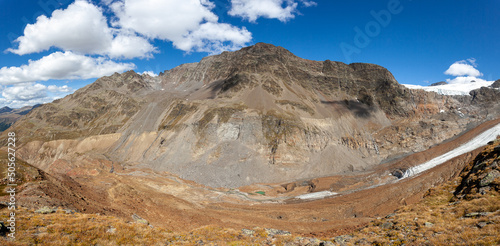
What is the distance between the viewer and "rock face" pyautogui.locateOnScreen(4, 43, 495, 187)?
6538cm

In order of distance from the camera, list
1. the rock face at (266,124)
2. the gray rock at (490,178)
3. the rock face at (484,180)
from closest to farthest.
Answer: the rock face at (484,180) → the gray rock at (490,178) → the rock face at (266,124)

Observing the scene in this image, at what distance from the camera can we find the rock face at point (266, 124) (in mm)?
65375

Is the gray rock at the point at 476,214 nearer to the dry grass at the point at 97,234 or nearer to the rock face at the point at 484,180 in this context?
the rock face at the point at 484,180

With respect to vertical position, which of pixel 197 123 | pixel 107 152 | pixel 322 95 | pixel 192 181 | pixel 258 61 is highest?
pixel 258 61

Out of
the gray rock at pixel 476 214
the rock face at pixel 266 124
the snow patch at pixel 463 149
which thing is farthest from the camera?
the rock face at pixel 266 124

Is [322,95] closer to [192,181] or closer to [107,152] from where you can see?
[192,181]

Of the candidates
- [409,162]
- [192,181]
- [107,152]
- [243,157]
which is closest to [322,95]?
[409,162]

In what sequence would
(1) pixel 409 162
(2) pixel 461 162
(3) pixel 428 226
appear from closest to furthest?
(3) pixel 428 226 < (2) pixel 461 162 < (1) pixel 409 162

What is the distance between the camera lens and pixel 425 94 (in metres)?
96.6

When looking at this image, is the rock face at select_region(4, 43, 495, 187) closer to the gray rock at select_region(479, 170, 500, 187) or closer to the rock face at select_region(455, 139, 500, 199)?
the rock face at select_region(455, 139, 500, 199)

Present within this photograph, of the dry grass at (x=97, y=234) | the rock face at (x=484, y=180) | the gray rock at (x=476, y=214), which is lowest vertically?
the dry grass at (x=97, y=234)

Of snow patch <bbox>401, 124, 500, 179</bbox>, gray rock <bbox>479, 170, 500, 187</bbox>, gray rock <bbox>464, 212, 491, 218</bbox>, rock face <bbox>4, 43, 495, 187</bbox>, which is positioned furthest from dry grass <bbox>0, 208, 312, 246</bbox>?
snow patch <bbox>401, 124, 500, 179</bbox>

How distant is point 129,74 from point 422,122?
164978 millimetres

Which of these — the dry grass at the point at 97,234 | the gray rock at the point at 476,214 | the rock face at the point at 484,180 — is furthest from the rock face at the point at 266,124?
the gray rock at the point at 476,214
